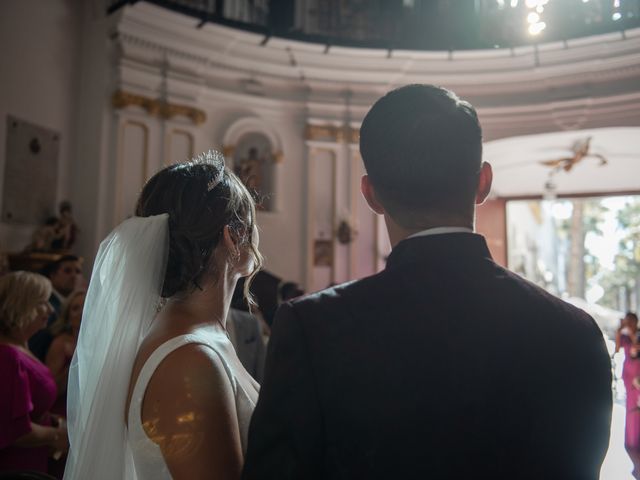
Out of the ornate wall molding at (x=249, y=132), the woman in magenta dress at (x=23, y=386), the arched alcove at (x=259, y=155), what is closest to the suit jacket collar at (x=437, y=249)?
the woman in magenta dress at (x=23, y=386)

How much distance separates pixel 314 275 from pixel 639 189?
6759mm

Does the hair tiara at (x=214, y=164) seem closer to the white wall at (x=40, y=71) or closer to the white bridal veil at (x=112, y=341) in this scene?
the white bridal veil at (x=112, y=341)

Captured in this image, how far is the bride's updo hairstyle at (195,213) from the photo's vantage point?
1.86 m

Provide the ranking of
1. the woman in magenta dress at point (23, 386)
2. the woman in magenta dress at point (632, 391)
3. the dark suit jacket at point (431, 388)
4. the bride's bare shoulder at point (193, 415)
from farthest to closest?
the woman in magenta dress at point (632, 391) → the woman in magenta dress at point (23, 386) → the bride's bare shoulder at point (193, 415) → the dark suit jacket at point (431, 388)

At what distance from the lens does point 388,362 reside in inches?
44.3

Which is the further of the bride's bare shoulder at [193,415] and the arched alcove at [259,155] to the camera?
the arched alcove at [259,155]

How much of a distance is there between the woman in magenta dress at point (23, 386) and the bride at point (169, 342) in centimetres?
126

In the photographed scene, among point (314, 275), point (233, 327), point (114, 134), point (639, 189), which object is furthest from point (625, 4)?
point (233, 327)

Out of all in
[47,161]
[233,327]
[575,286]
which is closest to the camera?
[233,327]

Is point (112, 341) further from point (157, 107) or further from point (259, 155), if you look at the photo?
point (259, 155)

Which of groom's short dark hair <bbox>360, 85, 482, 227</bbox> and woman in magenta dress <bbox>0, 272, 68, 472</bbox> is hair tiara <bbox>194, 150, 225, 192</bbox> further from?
woman in magenta dress <bbox>0, 272, 68, 472</bbox>

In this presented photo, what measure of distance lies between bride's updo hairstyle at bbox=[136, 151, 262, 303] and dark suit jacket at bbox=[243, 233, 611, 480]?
30.2 inches

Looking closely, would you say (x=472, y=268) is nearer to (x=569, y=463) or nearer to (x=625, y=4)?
(x=569, y=463)

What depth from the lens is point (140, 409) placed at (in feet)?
5.52
